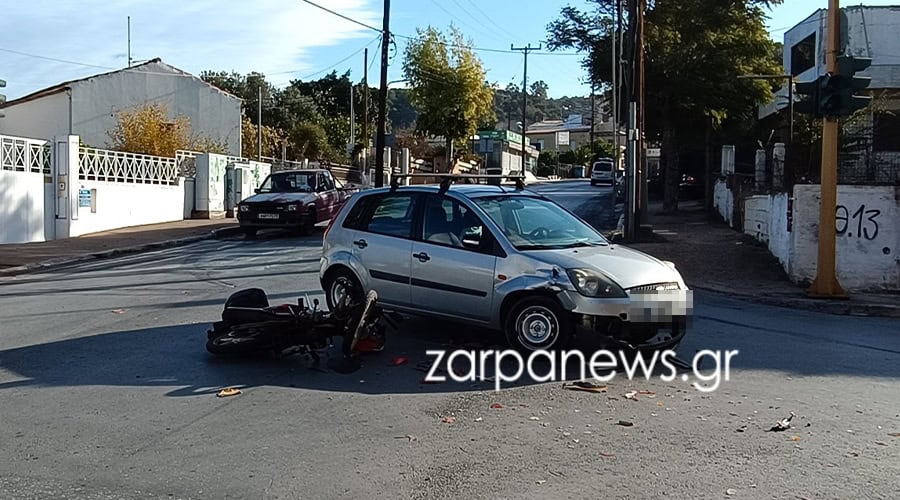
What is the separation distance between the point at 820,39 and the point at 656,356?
96.5ft

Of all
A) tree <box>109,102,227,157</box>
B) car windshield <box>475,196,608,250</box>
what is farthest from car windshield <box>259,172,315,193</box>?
car windshield <box>475,196,608,250</box>

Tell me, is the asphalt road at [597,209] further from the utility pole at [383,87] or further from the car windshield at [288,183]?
the car windshield at [288,183]

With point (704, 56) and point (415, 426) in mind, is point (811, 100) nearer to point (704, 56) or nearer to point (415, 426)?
point (415, 426)

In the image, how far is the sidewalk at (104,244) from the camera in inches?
678

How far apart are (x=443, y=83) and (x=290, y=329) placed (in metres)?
42.8

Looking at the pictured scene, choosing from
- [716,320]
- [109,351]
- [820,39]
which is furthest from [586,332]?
[820,39]

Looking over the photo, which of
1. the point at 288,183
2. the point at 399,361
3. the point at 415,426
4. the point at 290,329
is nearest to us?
the point at 415,426

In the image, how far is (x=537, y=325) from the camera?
25.7ft

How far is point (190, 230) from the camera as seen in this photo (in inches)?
972

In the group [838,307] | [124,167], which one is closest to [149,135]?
[124,167]

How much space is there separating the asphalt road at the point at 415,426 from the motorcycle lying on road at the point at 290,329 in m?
0.17

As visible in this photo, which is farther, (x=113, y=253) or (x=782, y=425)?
(x=113, y=253)

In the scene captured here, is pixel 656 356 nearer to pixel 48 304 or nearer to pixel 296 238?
pixel 48 304

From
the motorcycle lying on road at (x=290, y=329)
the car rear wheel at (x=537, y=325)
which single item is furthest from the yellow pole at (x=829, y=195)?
the motorcycle lying on road at (x=290, y=329)
